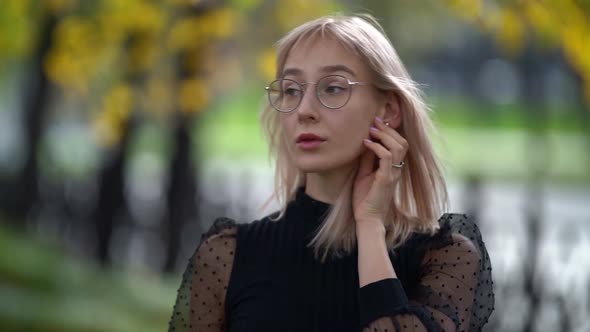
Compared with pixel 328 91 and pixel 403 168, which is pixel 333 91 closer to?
pixel 328 91

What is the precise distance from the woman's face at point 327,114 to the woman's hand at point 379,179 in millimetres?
43

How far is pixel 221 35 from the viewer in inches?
368

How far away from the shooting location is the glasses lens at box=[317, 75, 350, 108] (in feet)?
9.49

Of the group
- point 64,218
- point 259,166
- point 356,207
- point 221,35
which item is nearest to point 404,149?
point 356,207

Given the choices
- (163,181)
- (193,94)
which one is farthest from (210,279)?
(163,181)

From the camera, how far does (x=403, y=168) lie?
3.04 metres

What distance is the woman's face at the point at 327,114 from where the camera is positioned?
2.89m

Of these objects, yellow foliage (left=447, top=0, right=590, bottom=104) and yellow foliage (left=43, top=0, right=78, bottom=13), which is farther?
yellow foliage (left=43, top=0, right=78, bottom=13)

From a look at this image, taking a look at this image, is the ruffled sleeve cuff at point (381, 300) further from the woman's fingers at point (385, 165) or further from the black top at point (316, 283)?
the woman's fingers at point (385, 165)

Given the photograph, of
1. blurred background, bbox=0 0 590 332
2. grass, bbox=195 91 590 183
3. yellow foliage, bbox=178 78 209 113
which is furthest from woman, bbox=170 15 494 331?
grass, bbox=195 91 590 183

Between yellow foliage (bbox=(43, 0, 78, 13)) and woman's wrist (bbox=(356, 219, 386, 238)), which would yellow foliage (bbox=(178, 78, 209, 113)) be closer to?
yellow foliage (bbox=(43, 0, 78, 13))

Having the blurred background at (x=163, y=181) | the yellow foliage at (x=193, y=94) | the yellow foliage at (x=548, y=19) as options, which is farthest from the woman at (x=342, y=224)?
the yellow foliage at (x=193, y=94)

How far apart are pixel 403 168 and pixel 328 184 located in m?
0.20

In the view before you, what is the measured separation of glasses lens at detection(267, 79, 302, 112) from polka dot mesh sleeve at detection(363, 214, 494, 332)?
49 cm
